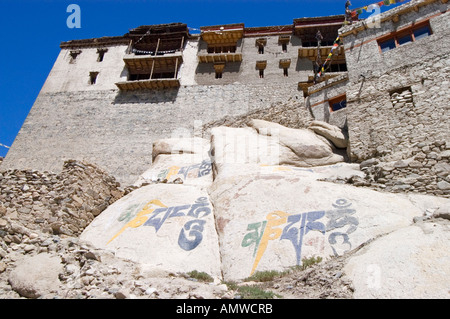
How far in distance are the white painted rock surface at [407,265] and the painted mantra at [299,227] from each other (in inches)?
58.6

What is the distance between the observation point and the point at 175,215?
29.1 ft

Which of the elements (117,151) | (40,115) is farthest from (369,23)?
(40,115)

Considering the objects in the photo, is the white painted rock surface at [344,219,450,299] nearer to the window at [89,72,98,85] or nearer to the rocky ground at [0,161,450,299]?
the rocky ground at [0,161,450,299]

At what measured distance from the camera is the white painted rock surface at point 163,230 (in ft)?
24.0

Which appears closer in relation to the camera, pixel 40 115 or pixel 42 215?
pixel 42 215

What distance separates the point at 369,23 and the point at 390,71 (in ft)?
11.7

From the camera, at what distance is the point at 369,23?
14.2m

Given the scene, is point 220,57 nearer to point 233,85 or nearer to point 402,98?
point 233,85

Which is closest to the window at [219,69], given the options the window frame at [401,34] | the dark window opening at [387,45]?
the window frame at [401,34]

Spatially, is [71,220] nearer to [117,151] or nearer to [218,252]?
[218,252]

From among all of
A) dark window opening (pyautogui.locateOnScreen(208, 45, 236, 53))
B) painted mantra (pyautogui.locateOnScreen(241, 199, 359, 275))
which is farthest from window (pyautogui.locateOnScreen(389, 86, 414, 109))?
dark window opening (pyautogui.locateOnScreen(208, 45, 236, 53))

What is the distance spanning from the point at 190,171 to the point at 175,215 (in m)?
3.94

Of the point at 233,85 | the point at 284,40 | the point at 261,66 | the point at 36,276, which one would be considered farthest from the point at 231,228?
the point at 284,40
